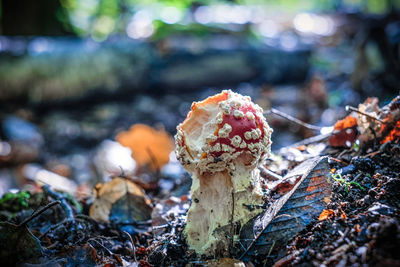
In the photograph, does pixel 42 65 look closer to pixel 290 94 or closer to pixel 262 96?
pixel 262 96

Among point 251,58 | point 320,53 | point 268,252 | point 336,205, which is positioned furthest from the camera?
point 320,53

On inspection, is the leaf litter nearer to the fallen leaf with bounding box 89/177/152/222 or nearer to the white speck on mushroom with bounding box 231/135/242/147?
the fallen leaf with bounding box 89/177/152/222

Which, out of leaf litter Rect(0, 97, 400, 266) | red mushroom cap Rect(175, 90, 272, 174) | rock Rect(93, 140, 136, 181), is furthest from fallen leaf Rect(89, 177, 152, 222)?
rock Rect(93, 140, 136, 181)

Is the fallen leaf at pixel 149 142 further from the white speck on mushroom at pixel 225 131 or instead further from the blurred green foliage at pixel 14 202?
the white speck on mushroom at pixel 225 131

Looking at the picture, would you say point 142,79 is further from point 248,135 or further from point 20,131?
point 248,135

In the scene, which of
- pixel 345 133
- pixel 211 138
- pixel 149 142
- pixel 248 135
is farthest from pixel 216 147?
pixel 149 142

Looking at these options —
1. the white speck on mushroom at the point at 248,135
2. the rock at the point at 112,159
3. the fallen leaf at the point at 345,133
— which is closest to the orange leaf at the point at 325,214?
the white speck on mushroom at the point at 248,135

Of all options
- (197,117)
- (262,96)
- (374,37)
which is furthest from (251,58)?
(197,117)
